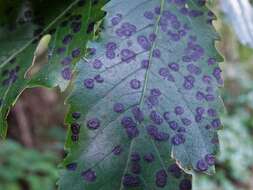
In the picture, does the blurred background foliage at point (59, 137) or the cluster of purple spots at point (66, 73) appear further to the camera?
the blurred background foliage at point (59, 137)

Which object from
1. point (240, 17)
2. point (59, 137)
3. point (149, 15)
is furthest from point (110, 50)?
point (59, 137)

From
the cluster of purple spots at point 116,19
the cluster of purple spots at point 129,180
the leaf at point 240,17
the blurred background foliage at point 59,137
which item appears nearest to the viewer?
the cluster of purple spots at point 129,180

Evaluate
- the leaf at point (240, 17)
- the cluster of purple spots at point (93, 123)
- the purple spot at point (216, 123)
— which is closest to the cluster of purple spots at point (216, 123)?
the purple spot at point (216, 123)

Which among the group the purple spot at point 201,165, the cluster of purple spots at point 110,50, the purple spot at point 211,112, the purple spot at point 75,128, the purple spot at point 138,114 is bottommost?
the purple spot at point 201,165

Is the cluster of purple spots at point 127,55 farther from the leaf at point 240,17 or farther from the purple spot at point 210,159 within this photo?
the leaf at point 240,17

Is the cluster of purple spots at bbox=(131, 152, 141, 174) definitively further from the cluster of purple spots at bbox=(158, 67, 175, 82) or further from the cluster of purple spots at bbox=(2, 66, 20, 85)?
the cluster of purple spots at bbox=(2, 66, 20, 85)

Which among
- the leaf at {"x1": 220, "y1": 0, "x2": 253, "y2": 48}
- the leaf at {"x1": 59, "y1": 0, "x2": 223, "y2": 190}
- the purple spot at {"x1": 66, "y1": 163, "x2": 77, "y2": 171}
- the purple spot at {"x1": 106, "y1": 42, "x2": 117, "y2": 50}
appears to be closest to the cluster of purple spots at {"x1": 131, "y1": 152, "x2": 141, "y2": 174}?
the leaf at {"x1": 59, "y1": 0, "x2": 223, "y2": 190}

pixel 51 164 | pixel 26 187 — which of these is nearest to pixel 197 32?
pixel 51 164

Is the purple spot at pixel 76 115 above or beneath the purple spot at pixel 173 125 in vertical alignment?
above

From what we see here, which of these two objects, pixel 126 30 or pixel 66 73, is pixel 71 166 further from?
pixel 126 30
